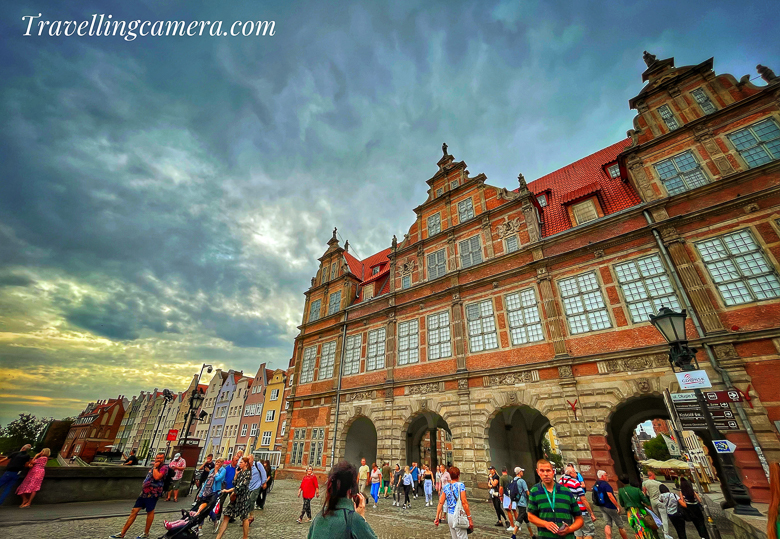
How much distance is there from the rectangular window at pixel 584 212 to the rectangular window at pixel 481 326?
226 inches

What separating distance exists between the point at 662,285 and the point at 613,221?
3.24 m

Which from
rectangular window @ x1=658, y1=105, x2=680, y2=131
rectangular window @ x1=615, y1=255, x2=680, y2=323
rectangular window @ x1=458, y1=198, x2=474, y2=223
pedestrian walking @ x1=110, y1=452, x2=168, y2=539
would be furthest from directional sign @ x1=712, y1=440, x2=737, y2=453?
rectangular window @ x1=458, y1=198, x2=474, y2=223

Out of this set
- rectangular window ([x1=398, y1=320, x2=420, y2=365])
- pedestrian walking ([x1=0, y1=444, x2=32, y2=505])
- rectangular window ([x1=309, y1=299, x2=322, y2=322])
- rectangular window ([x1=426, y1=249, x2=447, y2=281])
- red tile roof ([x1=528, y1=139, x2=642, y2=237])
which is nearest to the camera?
pedestrian walking ([x1=0, y1=444, x2=32, y2=505])

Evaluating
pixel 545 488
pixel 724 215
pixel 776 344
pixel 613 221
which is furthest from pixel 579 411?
pixel 545 488

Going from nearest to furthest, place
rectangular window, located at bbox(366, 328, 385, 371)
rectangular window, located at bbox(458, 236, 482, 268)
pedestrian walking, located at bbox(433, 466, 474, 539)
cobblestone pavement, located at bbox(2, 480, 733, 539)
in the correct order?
pedestrian walking, located at bbox(433, 466, 474, 539), cobblestone pavement, located at bbox(2, 480, 733, 539), rectangular window, located at bbox(458, 236, 482, 268), rectangular window, located at bbox(366, 328, 385, 371)

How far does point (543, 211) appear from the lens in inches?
727

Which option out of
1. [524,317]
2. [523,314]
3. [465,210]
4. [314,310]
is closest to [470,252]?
[465,210]

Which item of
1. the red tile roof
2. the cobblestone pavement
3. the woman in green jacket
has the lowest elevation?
the cobblestone pavement

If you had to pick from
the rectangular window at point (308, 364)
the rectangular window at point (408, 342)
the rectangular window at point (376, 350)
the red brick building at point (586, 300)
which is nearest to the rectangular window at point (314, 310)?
the rectangular window at point (308, 364)

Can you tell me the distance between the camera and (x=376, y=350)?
67.8ft

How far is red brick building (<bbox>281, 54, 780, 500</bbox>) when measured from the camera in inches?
441

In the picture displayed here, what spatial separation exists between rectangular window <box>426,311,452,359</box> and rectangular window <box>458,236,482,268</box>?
307 cm

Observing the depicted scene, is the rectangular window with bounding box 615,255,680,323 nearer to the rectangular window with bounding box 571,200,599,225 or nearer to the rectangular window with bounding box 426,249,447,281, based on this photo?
the rectangular window with bounding box 571,200,599,225

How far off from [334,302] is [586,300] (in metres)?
17.6
